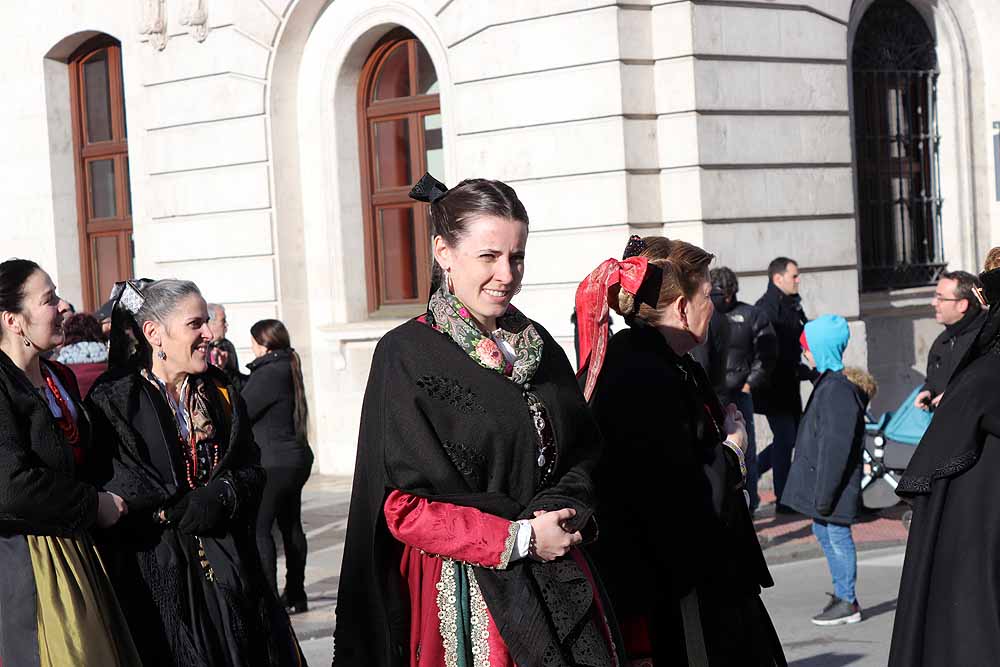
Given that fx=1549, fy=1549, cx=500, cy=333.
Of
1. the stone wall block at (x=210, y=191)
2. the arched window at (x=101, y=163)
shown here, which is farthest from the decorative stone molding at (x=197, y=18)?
the arched window at (x=101, y=163)

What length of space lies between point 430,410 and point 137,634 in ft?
5.56

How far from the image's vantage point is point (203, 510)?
507 centimetres

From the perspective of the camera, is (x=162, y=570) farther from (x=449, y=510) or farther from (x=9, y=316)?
(x=449, y=510)

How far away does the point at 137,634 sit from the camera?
5.07m

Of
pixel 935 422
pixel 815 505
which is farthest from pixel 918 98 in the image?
pixel 935 422

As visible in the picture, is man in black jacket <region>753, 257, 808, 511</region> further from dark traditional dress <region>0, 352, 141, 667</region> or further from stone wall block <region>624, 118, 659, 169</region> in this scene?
dark traditional dress <region>0, 352, 141, 667</region>

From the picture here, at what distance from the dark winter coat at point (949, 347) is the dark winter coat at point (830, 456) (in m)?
1.54

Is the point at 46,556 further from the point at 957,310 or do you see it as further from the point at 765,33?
the point at 765,33

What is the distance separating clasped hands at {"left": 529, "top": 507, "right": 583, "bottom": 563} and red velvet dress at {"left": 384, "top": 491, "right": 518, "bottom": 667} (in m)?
0.07

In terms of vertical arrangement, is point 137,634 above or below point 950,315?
below

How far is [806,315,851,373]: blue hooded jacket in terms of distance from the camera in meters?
8.82

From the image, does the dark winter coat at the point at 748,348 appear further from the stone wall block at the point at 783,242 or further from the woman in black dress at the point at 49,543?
the woman in black dress at the point at 49,543

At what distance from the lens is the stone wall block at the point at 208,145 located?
1546 cm

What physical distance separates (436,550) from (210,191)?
12.4 metres
